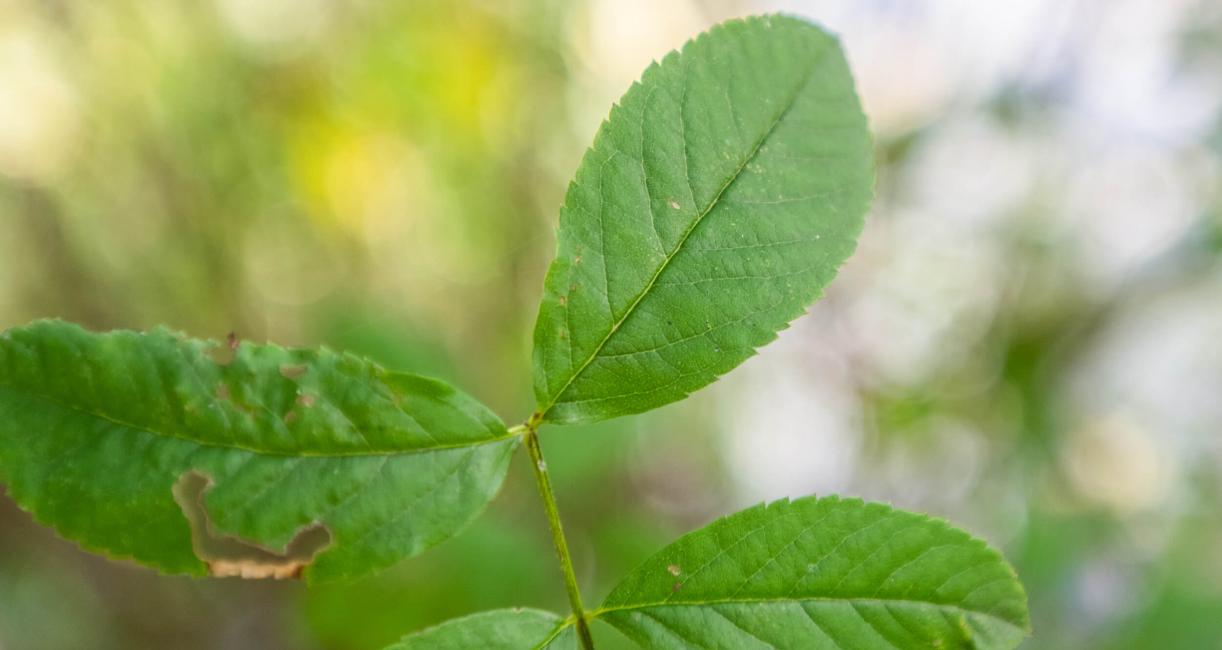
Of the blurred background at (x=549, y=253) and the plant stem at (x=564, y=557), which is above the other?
the blurred background at (x=549, y=253)

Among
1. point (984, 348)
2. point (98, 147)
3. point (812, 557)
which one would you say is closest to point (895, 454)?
point (984, 348)

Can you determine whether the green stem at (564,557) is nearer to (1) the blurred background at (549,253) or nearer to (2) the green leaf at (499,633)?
(2) the green leaf at (499,633)

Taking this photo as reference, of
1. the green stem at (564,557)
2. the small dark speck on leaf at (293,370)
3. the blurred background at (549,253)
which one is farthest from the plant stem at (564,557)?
the blurred background at (549,253)

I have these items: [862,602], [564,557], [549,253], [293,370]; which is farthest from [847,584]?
[549,253]

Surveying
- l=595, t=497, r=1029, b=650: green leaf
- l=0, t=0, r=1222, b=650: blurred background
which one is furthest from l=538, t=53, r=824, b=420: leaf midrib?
l=0, t=0, r=1222, b=650: blurred background

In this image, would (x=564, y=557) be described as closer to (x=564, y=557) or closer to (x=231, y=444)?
(x=564, y=557)

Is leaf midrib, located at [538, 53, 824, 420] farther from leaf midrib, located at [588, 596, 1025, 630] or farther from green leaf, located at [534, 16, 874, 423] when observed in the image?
leaf midrib, located at [588, 596, 1025, 630]
